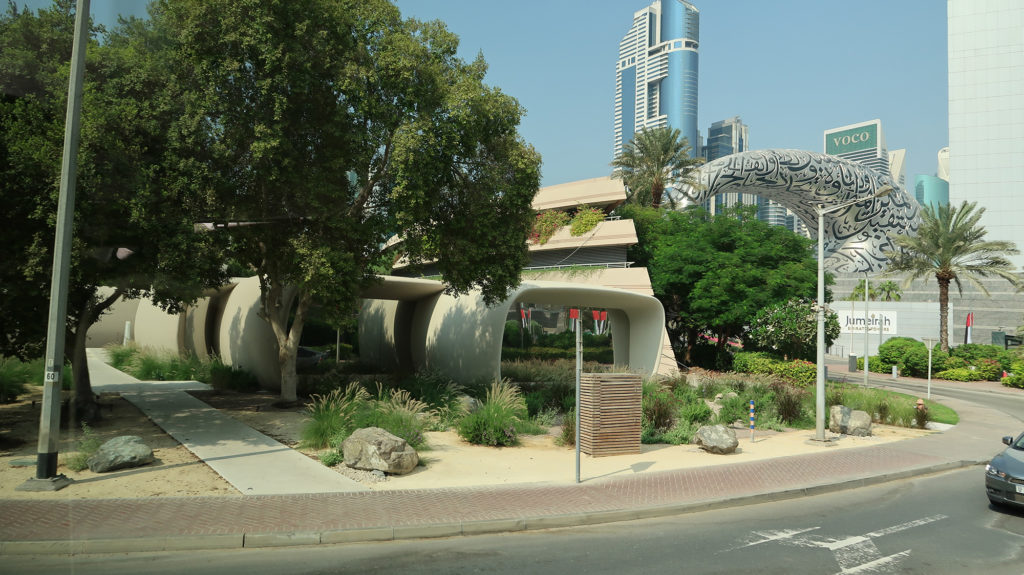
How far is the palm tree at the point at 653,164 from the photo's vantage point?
43.3m

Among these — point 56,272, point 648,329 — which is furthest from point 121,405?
point 648,329

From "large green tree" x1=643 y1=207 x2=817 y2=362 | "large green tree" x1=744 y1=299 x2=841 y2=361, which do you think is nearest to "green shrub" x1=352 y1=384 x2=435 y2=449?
"large green tree" x1=744 y1=299 x2=841 y2=361

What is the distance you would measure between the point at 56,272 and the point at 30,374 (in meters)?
14.0

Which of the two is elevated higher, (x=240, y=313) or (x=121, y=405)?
(x=240, y=313)

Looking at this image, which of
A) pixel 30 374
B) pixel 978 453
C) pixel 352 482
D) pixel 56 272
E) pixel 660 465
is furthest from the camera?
pixel 30 374

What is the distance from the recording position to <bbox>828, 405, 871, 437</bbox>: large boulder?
1723cm

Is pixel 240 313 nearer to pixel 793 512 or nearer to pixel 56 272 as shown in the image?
pixel 56 272

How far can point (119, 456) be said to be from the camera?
1027cm

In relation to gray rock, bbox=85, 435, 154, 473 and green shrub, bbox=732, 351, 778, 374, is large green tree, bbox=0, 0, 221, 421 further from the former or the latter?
green shrub, bbox=732, 351, 778, 374

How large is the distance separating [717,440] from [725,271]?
18714 millimetres

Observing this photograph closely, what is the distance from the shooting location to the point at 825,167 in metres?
56.2

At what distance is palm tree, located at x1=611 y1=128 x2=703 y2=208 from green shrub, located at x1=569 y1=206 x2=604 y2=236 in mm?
5083

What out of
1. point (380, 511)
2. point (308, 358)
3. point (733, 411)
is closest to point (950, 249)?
point (733, 411)

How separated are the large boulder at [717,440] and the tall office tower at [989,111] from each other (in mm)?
74770
